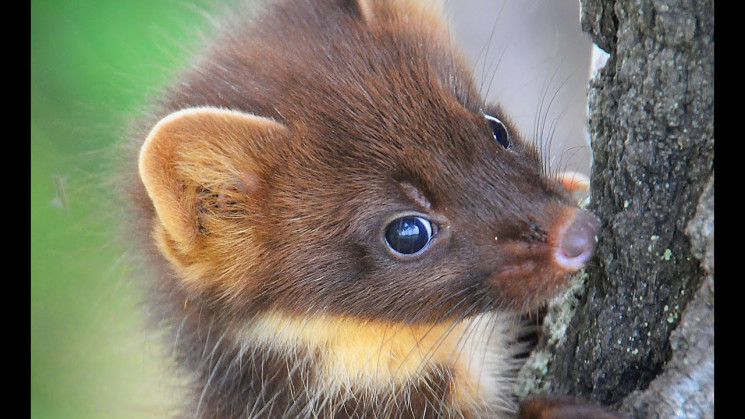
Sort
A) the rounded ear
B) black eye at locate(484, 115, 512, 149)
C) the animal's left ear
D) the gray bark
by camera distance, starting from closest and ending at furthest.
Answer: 1. the gray bark
2. the rounded ear
3. black eye at locate(484, 115, 512, 149)
4. the animal's left ear

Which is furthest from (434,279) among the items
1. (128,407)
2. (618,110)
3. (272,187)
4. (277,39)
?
(128,407)

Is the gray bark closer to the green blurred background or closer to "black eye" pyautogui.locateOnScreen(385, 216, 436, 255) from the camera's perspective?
"black eye" pyautogui.locateOnScreen(385, 216, 436, 255)

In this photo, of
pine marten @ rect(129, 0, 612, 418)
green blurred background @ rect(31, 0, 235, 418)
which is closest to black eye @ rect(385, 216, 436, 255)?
pine marten @ rect(129, 0, 612, 418)

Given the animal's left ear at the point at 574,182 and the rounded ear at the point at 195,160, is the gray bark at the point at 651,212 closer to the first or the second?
the animal's left ear at the point at 574,182

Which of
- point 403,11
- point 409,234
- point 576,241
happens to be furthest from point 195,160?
point 576,241

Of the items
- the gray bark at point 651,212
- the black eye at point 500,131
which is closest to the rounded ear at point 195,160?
the black eye at point 500,131

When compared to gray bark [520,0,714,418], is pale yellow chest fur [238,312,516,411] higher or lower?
lower

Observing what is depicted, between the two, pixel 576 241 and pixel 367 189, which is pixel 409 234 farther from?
pixel 576 241
